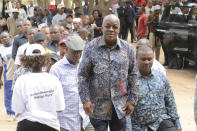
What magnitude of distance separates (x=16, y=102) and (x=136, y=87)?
125 cm

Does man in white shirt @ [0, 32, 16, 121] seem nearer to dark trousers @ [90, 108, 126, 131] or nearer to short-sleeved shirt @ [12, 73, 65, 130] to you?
dark trousers @ [90, 108, 126, 131]

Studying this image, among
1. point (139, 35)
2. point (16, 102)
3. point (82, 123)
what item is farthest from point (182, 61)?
point (16, 102)

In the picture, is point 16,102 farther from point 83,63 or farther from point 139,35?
point 139,35

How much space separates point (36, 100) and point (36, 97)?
29 millimetres

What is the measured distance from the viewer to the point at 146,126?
454 cm

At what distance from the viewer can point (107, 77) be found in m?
4.29

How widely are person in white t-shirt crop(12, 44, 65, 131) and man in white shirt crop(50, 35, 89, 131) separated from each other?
0.68 m

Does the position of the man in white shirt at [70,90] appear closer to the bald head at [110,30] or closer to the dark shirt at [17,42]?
the bald head at [110,30]

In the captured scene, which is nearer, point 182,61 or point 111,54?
point 111,54

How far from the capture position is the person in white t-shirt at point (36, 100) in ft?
13.1

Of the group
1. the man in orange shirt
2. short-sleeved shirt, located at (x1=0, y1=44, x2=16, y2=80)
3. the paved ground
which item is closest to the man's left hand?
the paved ground

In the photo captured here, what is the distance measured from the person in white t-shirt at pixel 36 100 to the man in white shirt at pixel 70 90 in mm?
677

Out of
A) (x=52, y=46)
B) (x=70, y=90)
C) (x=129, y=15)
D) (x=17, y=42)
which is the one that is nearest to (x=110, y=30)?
(x=70, y=90)

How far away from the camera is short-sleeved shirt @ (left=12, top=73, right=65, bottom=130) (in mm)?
3979
